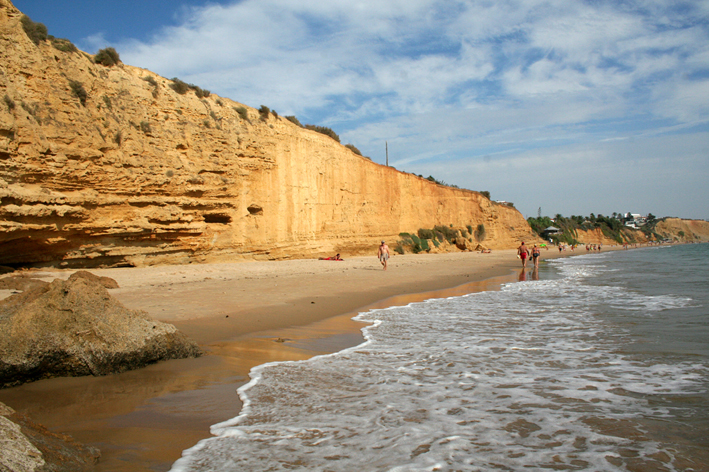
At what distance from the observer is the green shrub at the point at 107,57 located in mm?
16234

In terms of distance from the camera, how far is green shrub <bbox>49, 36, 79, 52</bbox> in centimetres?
1438

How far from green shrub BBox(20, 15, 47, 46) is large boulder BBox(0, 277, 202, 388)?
13.6 metres

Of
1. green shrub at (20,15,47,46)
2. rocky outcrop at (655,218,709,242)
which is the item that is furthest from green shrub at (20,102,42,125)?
rocky outcrop at (655,218,709,242)

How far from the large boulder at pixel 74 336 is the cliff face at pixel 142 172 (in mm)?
9959

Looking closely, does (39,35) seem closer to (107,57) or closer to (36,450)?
(107,57)

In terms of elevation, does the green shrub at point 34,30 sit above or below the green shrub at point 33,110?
above

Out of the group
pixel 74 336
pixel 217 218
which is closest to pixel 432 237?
pixel 217 218

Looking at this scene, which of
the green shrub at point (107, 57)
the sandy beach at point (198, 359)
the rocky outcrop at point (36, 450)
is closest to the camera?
the rocky outcrop at point (36, 450)

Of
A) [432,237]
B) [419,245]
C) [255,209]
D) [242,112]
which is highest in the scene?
[242,112]

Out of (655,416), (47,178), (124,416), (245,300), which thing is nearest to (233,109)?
(47,178)

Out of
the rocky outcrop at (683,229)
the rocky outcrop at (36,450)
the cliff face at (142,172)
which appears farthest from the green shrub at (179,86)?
the rocky outcrop at (683,229)

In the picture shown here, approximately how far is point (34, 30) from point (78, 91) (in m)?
2.18

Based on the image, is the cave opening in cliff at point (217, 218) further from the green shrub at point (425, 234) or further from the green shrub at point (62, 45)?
the green shrub at point (425, 234)

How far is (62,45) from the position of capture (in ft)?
47.8
